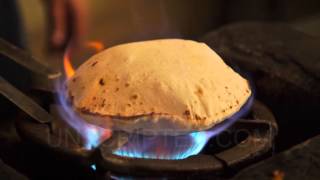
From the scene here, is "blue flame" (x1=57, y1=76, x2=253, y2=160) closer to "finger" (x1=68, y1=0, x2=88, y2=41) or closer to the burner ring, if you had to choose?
the burner ring

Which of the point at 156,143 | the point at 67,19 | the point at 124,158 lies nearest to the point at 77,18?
the point at 67,19

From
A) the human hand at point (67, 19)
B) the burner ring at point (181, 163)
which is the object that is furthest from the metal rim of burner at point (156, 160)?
the human hand at point (67, 19)

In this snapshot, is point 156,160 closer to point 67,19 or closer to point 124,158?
point 124,158

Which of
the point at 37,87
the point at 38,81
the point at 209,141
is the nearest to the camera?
the point at 209,141

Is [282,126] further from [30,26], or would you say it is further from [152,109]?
[30,26]

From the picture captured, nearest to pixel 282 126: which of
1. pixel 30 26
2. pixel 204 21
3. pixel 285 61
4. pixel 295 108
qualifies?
pixel 295 108

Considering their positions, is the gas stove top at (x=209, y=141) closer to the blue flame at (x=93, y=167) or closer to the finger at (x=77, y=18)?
the blue flame at (x=93, y=167)

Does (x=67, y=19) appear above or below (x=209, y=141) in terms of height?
below
